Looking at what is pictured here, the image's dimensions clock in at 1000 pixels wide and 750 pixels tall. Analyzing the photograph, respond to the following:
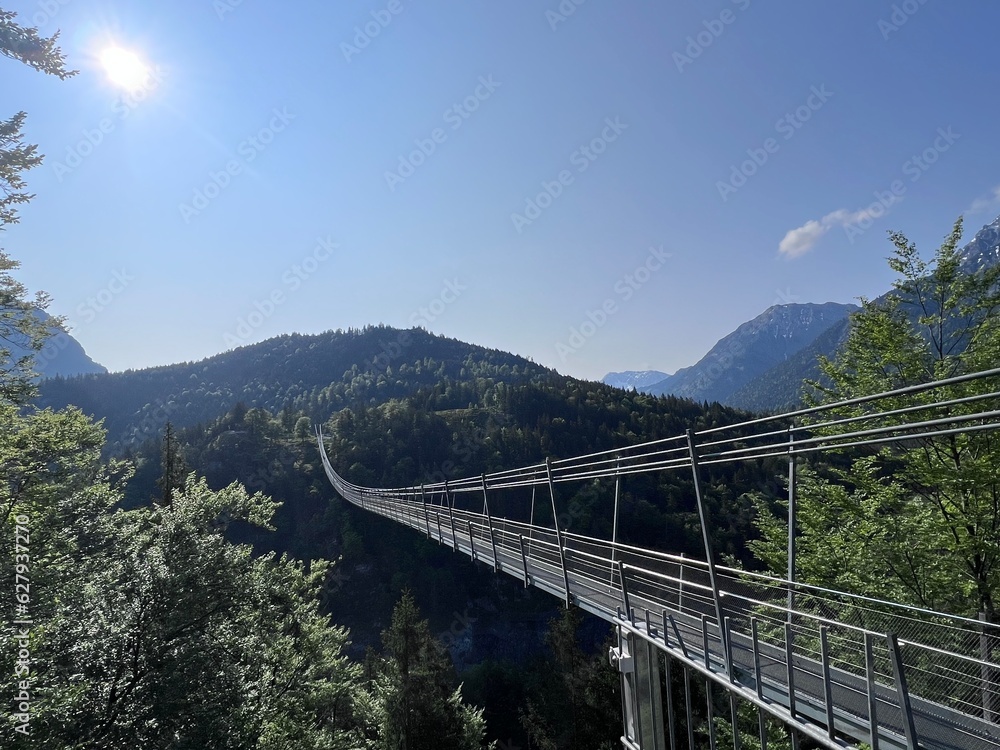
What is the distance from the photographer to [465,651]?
56.5m

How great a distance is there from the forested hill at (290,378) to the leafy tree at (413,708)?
10102 centimetres

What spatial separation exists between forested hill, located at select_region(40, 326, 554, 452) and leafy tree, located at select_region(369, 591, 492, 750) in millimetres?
101020

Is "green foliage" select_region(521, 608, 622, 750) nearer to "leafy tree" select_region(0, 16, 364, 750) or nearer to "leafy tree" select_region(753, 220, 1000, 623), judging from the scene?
"leafy tree" select_region(753, 220, 1000, 623)

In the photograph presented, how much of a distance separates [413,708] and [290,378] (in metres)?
156

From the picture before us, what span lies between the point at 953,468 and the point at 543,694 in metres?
23.4

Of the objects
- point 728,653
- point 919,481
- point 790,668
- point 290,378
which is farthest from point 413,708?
point 290,378

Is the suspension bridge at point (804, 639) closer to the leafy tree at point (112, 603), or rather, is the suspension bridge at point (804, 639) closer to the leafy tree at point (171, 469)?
the leafy tree at point (112, 603)

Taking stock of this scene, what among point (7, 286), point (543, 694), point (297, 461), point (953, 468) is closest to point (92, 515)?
point (7, 286)

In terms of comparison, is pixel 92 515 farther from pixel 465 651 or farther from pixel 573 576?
pixel 465 651

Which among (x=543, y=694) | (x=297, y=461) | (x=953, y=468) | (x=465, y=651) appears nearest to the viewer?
(x=953, y=468)

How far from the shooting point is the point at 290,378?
523 ft

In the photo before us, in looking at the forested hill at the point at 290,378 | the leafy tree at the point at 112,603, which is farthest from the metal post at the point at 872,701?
the forested hill at the point at 290,378

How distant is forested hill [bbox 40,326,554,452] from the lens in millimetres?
128500

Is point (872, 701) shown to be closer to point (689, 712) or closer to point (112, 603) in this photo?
point (689, 712)
